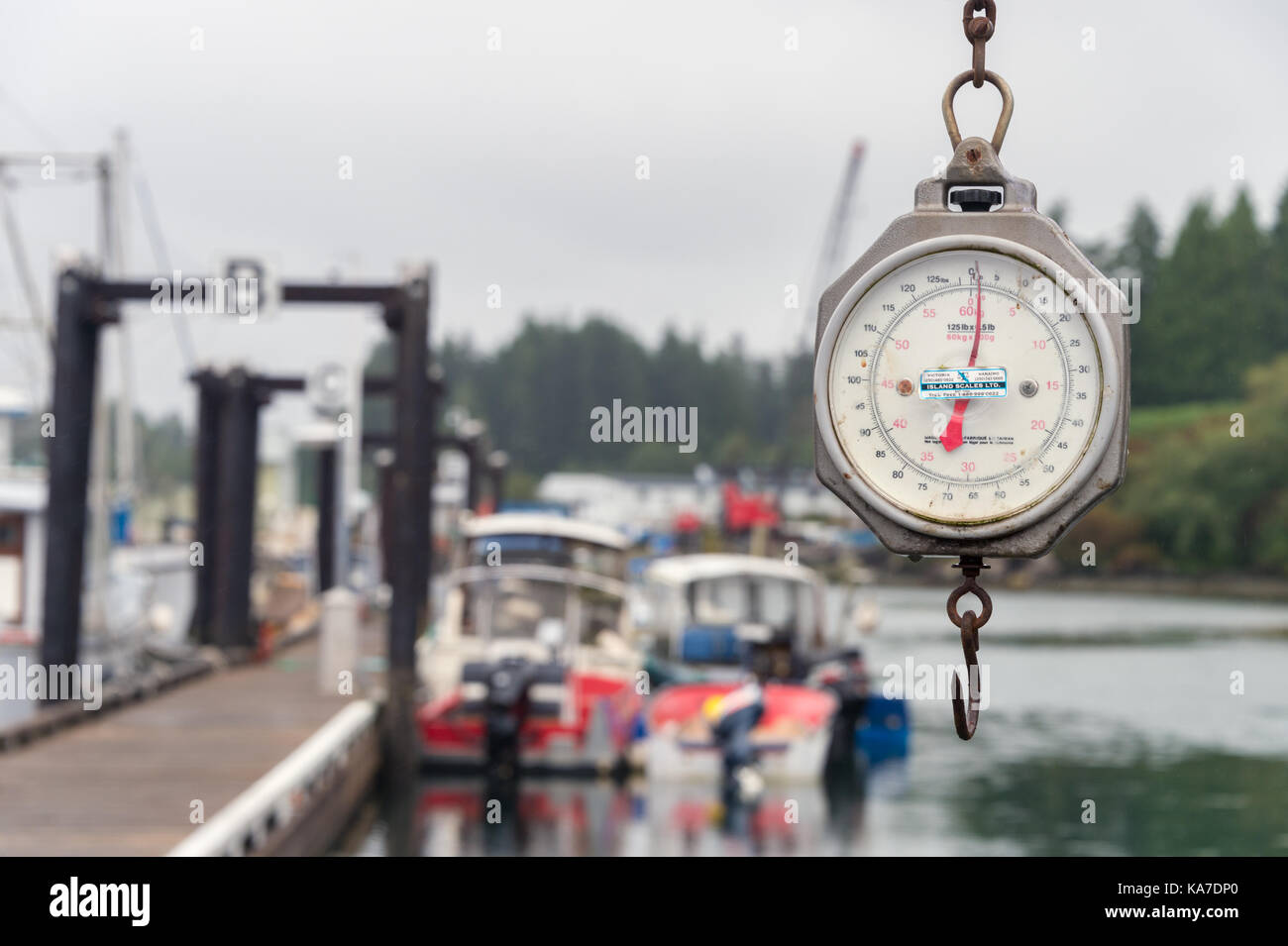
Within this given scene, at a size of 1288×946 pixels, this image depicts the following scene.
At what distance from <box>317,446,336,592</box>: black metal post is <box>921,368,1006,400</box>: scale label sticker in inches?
1142

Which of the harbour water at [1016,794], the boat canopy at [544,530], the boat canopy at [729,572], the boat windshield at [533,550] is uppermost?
the boat canopy at [544,530]

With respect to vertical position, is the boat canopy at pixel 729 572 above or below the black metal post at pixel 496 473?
below

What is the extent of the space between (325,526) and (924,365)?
102 ft

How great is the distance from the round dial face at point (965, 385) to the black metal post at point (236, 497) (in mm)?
21454

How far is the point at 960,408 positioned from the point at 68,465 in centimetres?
1497

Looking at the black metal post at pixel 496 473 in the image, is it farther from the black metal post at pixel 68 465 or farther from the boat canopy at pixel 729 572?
the black metal post at pixel 68 465

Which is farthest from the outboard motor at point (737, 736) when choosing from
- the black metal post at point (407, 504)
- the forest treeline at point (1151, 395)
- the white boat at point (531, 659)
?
the forest treeline at point (1151, 395)

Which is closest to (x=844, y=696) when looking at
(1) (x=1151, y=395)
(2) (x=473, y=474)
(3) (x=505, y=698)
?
(3) (x=505, y=698)

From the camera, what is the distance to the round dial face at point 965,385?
7.12 feet

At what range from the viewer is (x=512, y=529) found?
23547 millimetres

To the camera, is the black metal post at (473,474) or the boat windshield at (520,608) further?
the black metal post at (473,474)

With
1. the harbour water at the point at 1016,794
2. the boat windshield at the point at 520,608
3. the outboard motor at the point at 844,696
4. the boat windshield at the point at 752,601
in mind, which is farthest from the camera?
the boat windshield at the point at 752,601

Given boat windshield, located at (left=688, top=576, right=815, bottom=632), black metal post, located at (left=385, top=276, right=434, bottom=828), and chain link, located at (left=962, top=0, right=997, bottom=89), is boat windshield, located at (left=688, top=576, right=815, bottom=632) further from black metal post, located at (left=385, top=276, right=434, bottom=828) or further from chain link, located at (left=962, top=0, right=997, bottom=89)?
chain link, located at (left=962, top=0, right=997, bottom=89)
